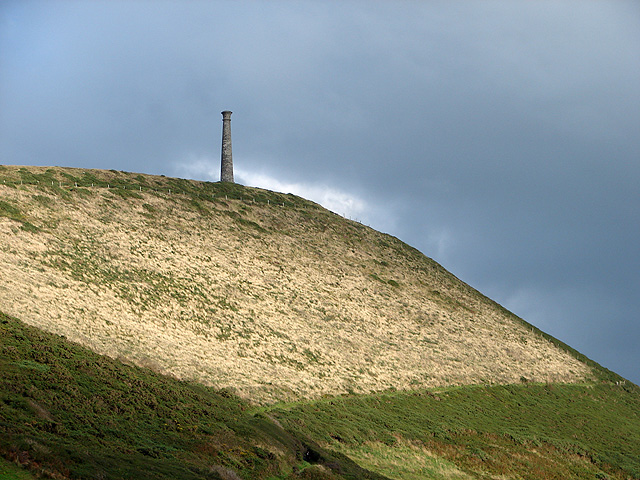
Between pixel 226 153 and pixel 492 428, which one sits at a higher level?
pixel 226 153

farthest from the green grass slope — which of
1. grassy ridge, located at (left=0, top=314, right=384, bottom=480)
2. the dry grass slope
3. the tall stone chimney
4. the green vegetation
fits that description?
the tall stone chimney

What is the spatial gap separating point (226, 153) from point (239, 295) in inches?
1961

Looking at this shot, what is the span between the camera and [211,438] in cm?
2872

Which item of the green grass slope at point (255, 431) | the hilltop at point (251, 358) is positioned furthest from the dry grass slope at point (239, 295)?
the green grass slope at point (255, 431)

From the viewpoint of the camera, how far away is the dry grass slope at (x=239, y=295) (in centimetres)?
4791

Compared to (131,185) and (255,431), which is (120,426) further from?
(131,185)

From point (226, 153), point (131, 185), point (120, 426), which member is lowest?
point (120, 426)

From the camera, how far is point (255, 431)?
31828 mm

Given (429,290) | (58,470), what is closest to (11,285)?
(58,470)

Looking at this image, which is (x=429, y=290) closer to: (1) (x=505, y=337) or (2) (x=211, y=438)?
(1) (x=505, y=337)

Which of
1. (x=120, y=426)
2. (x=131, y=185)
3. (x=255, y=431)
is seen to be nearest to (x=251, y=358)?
(x=255, y=431)

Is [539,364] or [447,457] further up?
[539,364]

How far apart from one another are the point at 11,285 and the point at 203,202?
1798 inches

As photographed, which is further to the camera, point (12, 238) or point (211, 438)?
point (12, 238)
